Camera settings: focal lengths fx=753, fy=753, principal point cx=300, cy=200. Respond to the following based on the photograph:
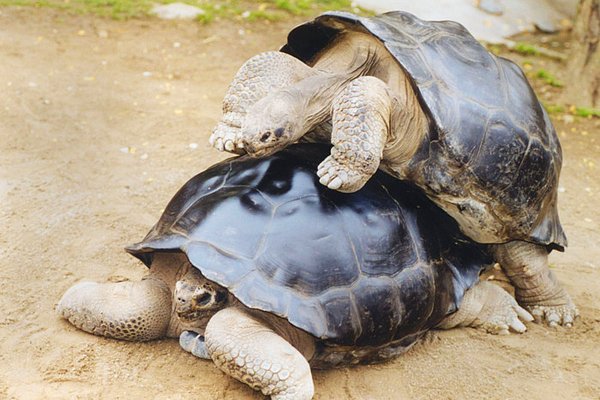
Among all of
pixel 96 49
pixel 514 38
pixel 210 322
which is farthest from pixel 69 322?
pixel 514 38

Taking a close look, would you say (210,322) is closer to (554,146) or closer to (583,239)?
(554,146)

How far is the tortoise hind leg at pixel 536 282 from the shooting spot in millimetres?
4324

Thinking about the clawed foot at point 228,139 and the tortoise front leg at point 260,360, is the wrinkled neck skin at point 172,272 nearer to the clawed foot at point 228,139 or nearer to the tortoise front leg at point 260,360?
the tortoise front leg at point 260,360

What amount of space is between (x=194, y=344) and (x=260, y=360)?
528mm

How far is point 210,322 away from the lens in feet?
10.8

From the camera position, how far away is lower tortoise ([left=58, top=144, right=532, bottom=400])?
3232mm

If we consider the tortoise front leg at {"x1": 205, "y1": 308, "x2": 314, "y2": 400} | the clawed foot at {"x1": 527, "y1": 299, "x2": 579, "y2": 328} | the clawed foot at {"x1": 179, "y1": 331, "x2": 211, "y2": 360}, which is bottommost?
the clawed foot at {"x1": 527, "y1": 299, "x2": 579, "y2": 328}

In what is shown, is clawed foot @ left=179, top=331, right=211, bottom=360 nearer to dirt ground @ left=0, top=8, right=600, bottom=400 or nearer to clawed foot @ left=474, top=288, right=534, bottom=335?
dirt ground @ left=0, top=8, right=600, bottom=400

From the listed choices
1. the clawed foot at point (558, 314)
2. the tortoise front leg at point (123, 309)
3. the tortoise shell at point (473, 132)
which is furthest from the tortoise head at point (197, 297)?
the clawed foot at point (558, 314)

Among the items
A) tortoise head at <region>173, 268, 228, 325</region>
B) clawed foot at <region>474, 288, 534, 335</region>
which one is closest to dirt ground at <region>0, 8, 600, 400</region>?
clawed foot at <region>474, 288, 534, 335</region>

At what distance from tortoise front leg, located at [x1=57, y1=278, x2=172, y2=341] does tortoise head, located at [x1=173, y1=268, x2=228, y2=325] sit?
251 mm

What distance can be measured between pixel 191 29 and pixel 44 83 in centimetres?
230

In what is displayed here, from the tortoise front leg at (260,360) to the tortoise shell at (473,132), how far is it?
3.66 feet

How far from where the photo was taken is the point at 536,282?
4426 mm
